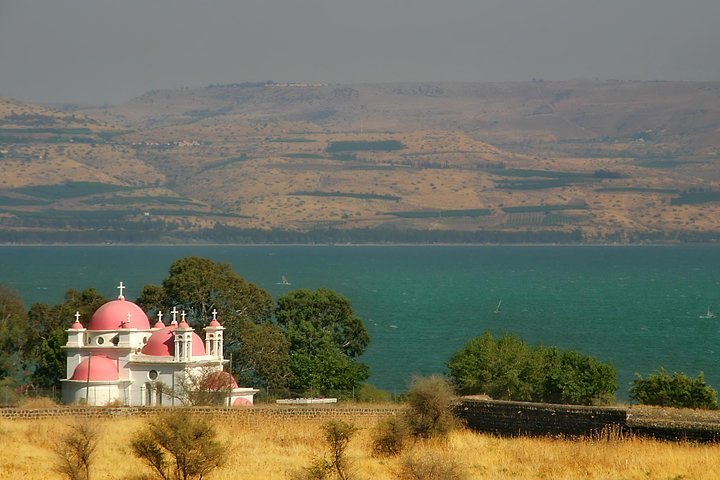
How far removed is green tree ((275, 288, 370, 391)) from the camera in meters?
51.7

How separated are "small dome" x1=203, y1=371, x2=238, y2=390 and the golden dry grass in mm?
10295

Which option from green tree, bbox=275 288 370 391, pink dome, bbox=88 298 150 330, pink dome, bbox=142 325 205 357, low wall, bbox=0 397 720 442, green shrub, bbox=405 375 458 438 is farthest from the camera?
green tree, bbox=275 288 370 391

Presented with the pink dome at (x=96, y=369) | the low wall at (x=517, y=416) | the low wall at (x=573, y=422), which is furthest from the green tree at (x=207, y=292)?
the low wall at (x=573, y=422)

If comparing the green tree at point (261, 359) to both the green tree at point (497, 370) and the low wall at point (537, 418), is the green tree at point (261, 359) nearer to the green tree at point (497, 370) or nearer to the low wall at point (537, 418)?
the green tree at point (497, 370)

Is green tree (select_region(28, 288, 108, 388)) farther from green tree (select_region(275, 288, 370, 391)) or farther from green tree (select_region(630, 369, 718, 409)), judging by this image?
green tree (select_region(630, 369, 718, 409))

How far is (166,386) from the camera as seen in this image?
46125 millimetres

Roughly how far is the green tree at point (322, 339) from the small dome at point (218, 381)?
18.1ft

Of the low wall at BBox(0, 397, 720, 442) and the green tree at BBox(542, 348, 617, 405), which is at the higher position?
the low wall at BBox(0, 397, 720, 442)

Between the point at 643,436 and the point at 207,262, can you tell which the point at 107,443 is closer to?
the point at 643,436

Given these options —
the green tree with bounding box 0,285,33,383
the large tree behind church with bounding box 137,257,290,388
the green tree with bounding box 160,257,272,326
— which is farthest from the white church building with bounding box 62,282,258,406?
the green tree with bounding box 0,285,33,383

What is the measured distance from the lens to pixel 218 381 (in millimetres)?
44312

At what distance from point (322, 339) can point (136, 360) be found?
939cm

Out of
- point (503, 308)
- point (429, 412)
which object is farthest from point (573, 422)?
point (503, 308)

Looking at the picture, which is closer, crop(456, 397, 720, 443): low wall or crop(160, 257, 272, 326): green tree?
crop(456, 397, 720, 443): low wall
